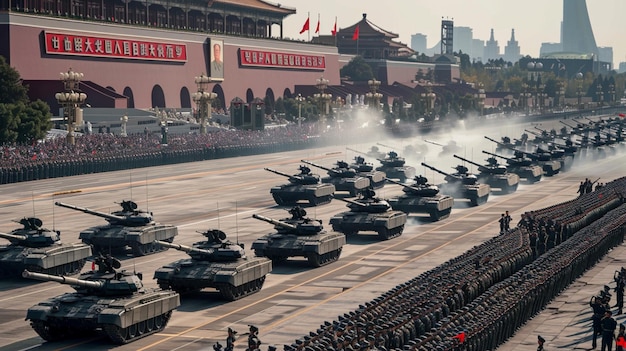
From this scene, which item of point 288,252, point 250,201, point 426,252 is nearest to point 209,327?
point 288,252

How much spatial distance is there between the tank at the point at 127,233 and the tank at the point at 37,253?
3357 millimetres

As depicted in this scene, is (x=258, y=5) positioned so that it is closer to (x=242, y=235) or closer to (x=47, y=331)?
(x=242, y=235)

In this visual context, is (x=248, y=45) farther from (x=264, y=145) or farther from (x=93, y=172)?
(x=93, y=172)

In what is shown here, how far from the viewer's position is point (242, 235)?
52.1 m

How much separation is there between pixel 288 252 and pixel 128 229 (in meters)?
6.54

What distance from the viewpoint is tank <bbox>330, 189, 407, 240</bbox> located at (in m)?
50.1

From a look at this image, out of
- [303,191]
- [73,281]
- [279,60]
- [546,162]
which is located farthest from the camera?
[279,60]

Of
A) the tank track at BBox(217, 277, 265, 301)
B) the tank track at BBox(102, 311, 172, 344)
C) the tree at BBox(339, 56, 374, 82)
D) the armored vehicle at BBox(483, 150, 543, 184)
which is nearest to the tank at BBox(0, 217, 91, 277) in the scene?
the tank track at BBox(217, 277, 265, 301)

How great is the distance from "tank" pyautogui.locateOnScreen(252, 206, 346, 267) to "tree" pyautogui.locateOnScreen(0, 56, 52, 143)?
44.4 metres

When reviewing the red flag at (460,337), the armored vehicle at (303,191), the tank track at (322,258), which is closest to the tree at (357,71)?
the armored vehicle at (303,191)

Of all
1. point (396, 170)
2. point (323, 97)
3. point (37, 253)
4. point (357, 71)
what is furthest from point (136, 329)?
point (357, 71)

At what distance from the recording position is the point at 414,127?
148625 mm

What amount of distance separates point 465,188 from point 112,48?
195 feet

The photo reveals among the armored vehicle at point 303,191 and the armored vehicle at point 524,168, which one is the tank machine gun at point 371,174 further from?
the armored vehicle at point 524,168
